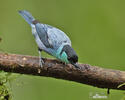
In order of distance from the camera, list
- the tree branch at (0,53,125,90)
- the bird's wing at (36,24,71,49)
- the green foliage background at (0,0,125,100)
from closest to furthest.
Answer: the tree branch at (0,53,125,90), the bird's wing at (36,24,71,49), the green foliage background at (0,0,125,100)

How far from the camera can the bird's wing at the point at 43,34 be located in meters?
2.67

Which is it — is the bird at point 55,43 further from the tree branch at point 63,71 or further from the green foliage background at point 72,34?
the green foliage background at point 72,34

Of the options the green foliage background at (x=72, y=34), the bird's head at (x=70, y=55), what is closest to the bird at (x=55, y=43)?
the bird's head at (x=70, y=55)

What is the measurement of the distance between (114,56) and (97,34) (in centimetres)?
45

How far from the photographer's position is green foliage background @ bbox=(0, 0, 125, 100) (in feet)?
12.6

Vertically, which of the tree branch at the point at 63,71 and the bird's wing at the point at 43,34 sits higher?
the bird's wing at the point at 43,34

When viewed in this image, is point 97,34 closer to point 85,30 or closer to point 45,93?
point 85,30

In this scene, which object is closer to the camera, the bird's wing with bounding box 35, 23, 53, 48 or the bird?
the bird

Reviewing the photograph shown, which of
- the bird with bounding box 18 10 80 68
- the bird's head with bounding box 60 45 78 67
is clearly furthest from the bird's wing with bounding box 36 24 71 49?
the bird's head with bounding box 60 45 78 67

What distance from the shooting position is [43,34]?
2.81 metres

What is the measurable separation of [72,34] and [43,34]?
5.12 ft

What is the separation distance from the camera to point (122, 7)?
438 centimetres

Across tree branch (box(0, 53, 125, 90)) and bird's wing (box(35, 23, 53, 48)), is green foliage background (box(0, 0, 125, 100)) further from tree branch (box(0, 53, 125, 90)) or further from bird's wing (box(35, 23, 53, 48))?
tree branch (box(0, 53, 125, 90))

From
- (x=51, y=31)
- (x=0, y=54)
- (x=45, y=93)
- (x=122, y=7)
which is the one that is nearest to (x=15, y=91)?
(x=45, y=93)
